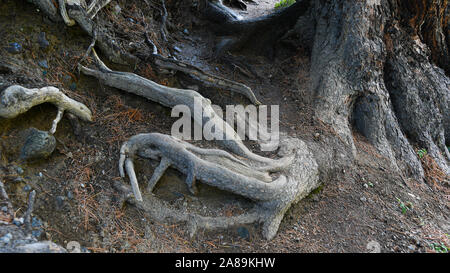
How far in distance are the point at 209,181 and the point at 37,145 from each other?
184cm

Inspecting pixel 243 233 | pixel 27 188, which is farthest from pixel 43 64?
pixel 243 233

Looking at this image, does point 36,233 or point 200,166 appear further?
point 200,166

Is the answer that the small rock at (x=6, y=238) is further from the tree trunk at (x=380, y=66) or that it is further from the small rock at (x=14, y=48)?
the tree trunk at (x=380, y=66)

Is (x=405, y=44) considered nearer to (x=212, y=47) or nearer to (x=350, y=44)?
(x=350, y=44)

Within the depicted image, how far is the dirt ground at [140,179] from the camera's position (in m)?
2.95

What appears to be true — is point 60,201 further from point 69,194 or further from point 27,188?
point 27,188

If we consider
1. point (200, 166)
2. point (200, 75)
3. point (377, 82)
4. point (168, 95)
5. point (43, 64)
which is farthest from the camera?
point (377, 82)

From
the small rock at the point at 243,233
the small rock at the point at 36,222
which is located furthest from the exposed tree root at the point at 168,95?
the small rock at the point at 36,222

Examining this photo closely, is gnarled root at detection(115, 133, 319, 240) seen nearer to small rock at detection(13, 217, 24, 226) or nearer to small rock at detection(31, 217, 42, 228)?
small rock at detection(31, 217, 42, 228)

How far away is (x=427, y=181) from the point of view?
5.32 metres

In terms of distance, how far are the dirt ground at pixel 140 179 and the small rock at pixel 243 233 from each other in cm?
1

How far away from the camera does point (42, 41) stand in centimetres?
373

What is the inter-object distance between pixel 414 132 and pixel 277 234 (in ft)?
13.8
